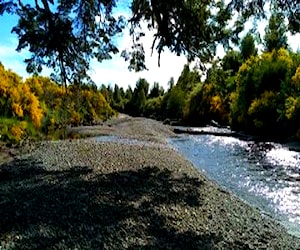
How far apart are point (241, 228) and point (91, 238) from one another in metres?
4.50

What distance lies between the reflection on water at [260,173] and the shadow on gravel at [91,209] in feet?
10.1

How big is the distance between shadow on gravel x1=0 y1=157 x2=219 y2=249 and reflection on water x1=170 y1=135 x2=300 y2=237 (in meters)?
3.07

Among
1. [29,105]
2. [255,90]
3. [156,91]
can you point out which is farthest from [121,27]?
[156,91]

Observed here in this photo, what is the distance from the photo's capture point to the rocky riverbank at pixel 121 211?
1115cm

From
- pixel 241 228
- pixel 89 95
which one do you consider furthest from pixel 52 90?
pixel 241 228

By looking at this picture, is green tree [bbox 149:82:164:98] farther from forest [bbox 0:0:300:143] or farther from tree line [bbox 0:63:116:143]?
tree line [bbox 0:63:116:143]

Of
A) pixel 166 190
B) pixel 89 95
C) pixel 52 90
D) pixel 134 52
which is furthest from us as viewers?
pixel 89 95

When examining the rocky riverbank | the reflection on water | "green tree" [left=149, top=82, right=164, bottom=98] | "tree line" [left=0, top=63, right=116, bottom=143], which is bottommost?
the reflection on water

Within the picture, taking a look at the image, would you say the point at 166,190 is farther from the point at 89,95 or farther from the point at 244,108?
the point at 89,95

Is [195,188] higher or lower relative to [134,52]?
lower

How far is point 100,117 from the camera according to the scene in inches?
3499

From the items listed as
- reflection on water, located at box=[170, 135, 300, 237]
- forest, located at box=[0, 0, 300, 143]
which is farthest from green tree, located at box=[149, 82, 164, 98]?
reflection on water, located at box=[170, 135, 300, 237]

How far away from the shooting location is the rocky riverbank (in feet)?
36.6

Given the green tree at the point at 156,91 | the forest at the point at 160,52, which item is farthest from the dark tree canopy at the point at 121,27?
the green tree at the point at 156,91
